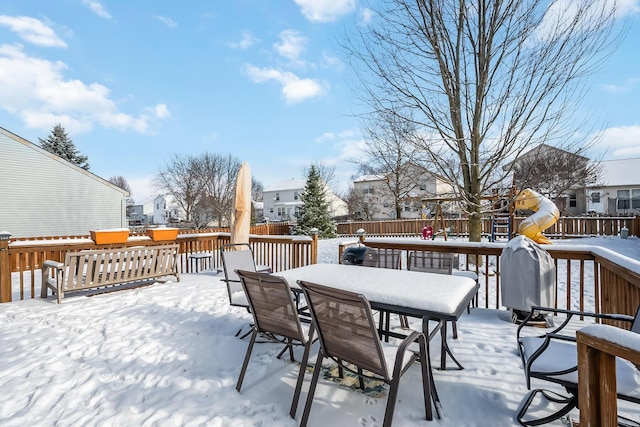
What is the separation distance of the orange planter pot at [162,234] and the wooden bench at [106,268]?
1.22 metres

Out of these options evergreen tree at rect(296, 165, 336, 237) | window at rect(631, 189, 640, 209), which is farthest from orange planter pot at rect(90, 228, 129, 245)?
window at rect(631, 189, 640, 209)

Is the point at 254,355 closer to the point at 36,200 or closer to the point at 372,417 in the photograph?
the point at 372,417

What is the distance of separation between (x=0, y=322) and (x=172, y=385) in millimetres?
3418

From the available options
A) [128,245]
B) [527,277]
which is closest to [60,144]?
[128,245]

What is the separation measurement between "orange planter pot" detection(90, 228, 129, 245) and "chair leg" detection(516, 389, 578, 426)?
7.39 meters

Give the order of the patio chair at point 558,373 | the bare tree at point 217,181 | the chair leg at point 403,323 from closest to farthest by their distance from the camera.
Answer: the patio chair at point 558,373 < the chair leg at point 403,323 < the bare tree at point 217,181

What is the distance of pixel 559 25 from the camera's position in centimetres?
531

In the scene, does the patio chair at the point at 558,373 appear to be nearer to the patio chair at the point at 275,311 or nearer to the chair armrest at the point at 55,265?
the patio chair at the point at 275,311

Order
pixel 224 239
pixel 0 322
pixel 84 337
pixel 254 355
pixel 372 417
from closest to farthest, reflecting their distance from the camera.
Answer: pixel 372 417, pixel 254 355, pixel 84 337, pixel 0 322, pixel 224 239

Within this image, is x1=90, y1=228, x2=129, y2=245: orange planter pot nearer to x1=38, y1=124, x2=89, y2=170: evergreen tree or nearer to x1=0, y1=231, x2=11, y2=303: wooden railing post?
x1=0, y1=231, x2=11, y2=303: wooden railing post

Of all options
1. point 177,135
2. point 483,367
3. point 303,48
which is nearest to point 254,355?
point 483,367

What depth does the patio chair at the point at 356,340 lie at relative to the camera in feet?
5.93

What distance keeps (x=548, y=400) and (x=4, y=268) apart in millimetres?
7290

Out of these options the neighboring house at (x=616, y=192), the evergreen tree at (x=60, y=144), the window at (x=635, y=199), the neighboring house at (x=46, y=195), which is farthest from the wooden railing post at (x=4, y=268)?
the window at (x=635, y=199)
